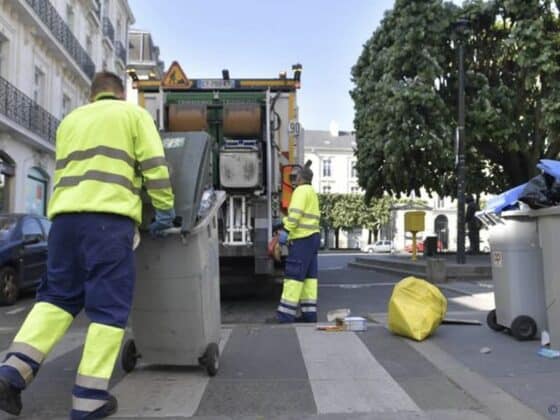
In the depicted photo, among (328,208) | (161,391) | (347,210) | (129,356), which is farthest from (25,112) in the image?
(347,210)

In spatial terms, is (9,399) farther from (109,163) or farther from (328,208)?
(328,208)

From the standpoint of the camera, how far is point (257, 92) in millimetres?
9445

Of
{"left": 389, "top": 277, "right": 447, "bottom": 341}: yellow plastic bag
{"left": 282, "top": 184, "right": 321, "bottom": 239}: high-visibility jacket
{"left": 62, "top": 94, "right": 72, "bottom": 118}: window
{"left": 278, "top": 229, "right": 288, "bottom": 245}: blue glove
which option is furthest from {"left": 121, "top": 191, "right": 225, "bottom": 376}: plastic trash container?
{"left": 62, "top": 94, "right": 72, "bottom": 118}: window

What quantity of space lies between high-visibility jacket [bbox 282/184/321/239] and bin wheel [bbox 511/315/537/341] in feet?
7.87

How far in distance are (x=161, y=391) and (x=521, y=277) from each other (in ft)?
11.6

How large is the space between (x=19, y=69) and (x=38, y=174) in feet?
14.4

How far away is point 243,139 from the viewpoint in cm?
913

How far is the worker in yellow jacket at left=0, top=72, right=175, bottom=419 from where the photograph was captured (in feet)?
11.7

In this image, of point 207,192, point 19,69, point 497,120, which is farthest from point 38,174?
point 207,192

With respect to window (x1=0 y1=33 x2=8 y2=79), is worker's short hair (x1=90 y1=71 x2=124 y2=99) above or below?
below

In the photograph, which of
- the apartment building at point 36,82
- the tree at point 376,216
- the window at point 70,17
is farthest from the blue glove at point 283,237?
the tree at point 376,216

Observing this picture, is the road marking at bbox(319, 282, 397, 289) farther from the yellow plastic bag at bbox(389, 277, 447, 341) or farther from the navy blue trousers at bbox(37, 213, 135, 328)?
the navy blue trousers at bbox(37, 213, 135, 328)

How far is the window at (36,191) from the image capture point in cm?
2312

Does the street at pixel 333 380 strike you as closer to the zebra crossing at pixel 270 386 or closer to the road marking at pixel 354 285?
the zebra crossing at pixel 270 386
